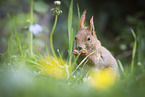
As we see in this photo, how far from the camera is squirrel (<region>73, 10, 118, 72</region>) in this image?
97.8 inches

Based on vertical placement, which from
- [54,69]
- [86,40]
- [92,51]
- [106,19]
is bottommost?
[54,69]

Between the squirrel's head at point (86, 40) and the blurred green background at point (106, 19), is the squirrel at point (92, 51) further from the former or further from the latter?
the blurred green background at point (106, 19)

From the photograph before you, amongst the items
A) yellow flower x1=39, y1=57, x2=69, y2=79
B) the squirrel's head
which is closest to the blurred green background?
the squirrel's head

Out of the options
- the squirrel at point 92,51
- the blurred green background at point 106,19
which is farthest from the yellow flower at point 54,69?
the blurred green background at point 106,19

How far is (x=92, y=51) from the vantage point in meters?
2.56

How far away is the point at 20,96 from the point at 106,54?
1.57m

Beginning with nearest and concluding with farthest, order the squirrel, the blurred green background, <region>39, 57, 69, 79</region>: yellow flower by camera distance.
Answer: <region>39, 57, 69, 79</region>: yellow flower, the squirrel, the blurred green background

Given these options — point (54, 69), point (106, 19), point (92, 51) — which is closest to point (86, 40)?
point (92, 51)

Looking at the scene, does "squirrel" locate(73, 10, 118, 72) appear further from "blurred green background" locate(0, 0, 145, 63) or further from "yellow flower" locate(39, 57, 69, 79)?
"blurred green background" locate(0, 0, 145, 63)

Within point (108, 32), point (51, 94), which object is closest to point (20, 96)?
point (51, 94)

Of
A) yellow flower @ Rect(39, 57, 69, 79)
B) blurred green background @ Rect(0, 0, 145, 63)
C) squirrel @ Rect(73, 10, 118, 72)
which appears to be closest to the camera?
yellow flower @ Rect(39, 57, 69, 79)

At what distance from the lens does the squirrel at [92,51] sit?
248 centimetres

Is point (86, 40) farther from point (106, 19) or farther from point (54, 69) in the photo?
point (106, 19)

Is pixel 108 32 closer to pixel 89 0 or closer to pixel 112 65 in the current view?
pixel 89 0
